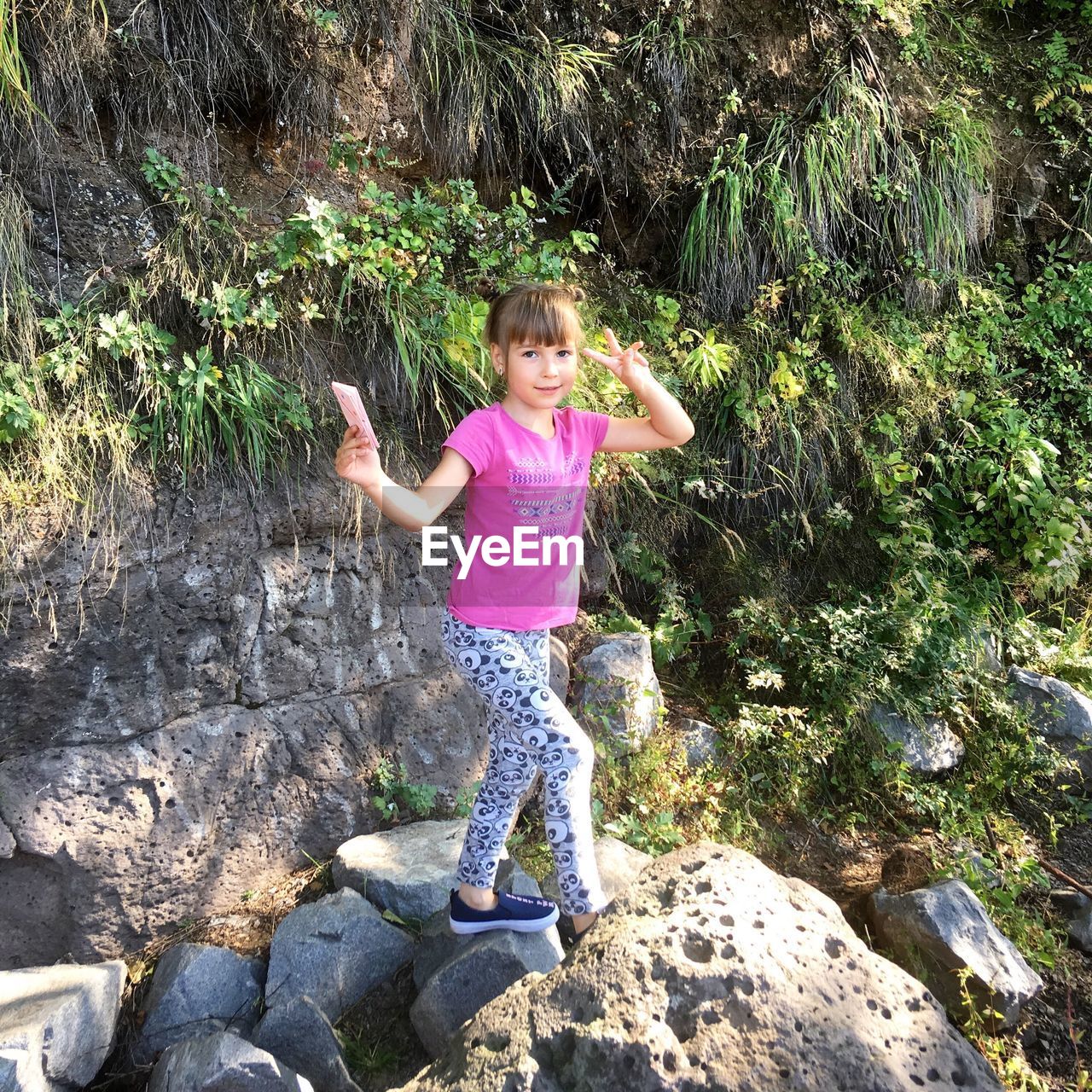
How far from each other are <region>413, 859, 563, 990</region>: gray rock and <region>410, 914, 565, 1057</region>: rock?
69mm

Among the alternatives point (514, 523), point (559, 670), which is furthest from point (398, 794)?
point (514, 523)

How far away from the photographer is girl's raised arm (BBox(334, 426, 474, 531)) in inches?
87.4

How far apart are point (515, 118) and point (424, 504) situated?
2.85 m

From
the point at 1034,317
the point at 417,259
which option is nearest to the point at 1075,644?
the point at 1034,317

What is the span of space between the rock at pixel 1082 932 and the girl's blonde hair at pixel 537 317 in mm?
3038

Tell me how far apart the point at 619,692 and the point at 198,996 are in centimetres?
200

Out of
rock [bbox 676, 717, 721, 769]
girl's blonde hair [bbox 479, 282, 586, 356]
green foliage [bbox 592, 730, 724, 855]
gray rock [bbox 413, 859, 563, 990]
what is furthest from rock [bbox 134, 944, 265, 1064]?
girl's blonde hair [bbox 479, 282, 586, 356]

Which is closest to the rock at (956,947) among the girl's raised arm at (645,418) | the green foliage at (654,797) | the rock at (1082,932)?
the rock at (1082,932)

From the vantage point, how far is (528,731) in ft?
A: 7.93

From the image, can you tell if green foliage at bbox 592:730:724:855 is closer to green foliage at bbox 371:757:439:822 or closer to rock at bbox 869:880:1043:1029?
green foliage at bbox 371:757:439:822

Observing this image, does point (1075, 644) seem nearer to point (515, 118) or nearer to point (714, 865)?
point (714, 865)

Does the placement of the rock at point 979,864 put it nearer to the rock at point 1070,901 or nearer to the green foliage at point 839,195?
the rock at point 1070,901

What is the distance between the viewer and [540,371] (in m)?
2.48

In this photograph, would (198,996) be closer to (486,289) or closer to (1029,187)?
(486,289)
